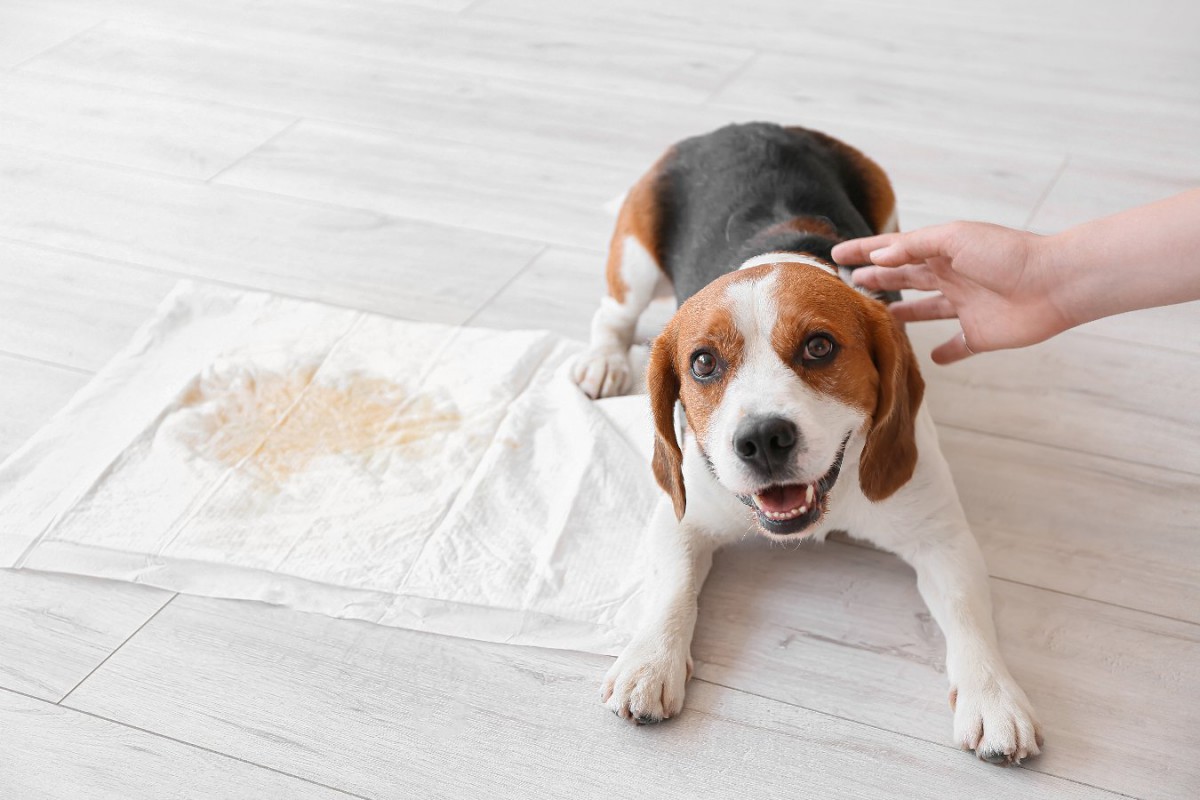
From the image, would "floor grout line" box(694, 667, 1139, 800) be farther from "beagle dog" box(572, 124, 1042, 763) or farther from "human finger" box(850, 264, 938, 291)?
"human finger" box(850, 264, 938, 291)

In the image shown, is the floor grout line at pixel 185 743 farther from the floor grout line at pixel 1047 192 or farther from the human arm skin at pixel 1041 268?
the floor grout line at pixel 1047 192

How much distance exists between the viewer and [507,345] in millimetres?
3000

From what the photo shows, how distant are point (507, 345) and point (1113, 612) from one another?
1.50 meters

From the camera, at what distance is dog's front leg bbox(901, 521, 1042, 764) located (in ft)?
6.33

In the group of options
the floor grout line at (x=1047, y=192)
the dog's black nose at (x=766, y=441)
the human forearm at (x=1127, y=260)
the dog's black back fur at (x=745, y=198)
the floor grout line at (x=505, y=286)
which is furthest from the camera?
the floor grout line at (x=1047, y=192)

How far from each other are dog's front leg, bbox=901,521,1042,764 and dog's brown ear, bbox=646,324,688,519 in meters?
0.46

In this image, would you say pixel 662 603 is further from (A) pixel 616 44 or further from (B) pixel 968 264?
(A) pixel 616 44

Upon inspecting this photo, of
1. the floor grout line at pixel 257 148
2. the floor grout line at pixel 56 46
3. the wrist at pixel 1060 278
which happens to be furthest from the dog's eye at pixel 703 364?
the floor grout line at pixel 56 46

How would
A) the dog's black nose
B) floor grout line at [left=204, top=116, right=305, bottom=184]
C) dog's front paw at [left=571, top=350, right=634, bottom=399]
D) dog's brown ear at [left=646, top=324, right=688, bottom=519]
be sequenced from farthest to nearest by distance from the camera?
floor grout line at [left=204, top=116, right=305, bottom=184], dog's front paw at [left=571, top=350, right=634, bottom=399], dog's brown ear at [left=646, top=324, right=688, bottom=519], the dog's black nose

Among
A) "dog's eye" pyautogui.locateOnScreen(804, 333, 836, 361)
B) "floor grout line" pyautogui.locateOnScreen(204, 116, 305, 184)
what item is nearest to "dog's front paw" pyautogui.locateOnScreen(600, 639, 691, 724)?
"dog's eye" pyautogui.locateOnScreen(804, 333, 836, 361)

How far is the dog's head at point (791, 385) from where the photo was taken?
1903 mm

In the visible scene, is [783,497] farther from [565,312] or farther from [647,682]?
[565,312]

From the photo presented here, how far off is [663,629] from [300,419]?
109 centimetres

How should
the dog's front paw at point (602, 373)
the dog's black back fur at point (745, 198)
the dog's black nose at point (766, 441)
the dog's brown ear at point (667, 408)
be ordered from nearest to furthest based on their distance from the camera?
the dog's black nose at point (766, 441)
the dog's brown ear at point (667, 408)
the dog's black back fur at point (745, 198)
the dog's front paw at point (602, 373)
